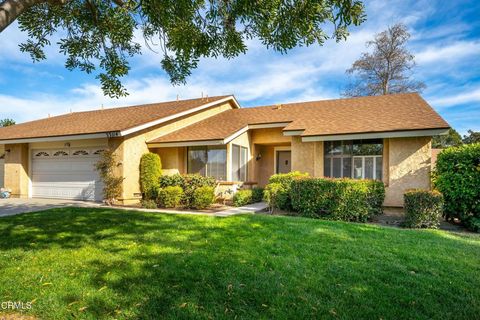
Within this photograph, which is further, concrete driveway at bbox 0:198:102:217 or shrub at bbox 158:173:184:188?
shrub at bbox 158:173:184:188

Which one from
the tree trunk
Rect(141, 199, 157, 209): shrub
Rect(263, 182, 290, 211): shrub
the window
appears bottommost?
Rect(141, 199, 157, 209): shrub

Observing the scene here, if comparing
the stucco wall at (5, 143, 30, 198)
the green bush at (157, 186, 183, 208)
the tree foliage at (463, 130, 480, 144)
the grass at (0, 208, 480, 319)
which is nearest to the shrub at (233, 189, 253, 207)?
the green bush at (157, 186, 183, 208)

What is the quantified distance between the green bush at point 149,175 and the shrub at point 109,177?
3.82 feet

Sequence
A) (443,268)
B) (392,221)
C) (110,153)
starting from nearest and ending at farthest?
(443,268) < (392,221) < (110,153)

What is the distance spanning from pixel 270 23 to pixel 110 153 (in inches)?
424

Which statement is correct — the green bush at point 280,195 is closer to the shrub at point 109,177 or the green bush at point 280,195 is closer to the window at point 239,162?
the window at point 239,162

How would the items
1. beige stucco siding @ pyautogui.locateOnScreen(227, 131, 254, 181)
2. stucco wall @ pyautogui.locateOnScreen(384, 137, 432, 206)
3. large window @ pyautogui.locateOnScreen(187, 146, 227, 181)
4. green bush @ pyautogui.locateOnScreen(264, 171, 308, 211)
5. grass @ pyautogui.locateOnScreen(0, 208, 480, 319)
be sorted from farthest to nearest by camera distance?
large window @ pyautogui.locateOnScreen(187, 146, 227, 181) < beige stucco siding @ pyautogui.locateOnScreen(227, 131, 254, 181) < stucco wall @ pyautogui.locateOnScreen(384, 137, 432, 206) < green bush @ pyautogui.locateOnScreen(264, 171, 308, 211) < grass @ pyautogui.locateOnScreen(0, 208, 480, 319)

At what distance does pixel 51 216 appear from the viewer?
921cm

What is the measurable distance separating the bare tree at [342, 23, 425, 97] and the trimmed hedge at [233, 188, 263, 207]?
20.0m

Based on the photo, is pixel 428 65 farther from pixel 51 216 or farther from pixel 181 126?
pixel 51 216

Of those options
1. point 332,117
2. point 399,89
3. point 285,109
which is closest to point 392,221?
point 332,117
